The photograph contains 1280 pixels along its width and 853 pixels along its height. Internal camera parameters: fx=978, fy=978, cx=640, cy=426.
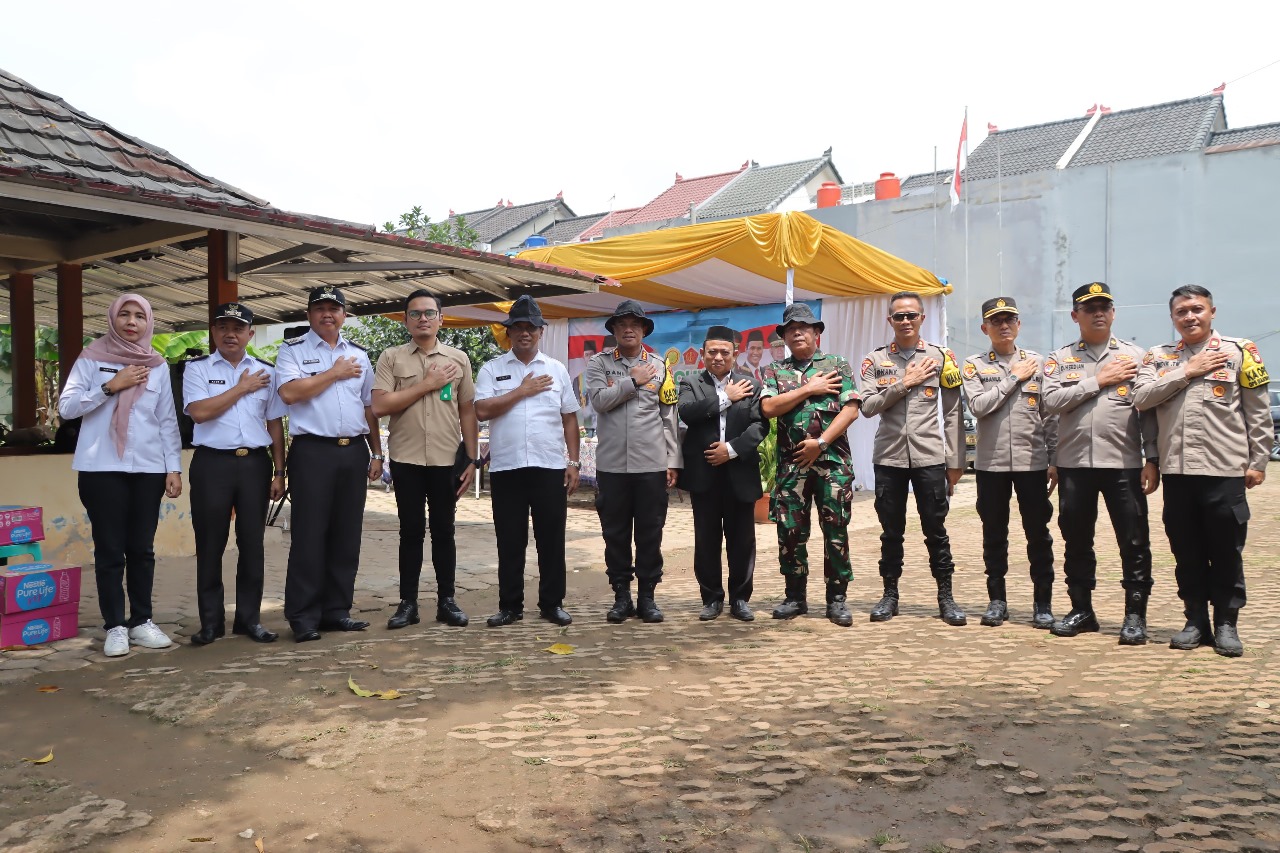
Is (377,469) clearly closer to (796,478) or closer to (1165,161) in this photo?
(796,478)

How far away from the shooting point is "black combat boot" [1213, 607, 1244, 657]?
4328 millimetres

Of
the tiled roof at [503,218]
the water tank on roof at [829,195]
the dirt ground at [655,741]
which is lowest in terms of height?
the dirt ground at [655,741]

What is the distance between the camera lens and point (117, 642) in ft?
14.7

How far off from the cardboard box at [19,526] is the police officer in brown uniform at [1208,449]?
18.0 feet

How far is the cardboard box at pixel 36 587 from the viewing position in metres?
4.60

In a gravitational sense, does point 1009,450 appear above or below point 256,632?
above

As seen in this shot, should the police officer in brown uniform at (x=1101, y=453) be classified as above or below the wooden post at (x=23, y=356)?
below

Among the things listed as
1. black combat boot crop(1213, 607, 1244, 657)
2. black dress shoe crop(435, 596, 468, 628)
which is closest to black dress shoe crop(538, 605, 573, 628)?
black dress shoe crop(435, 596, 468, 628)

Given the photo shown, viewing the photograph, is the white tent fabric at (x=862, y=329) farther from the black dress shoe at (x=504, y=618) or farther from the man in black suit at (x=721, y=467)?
the black dress shoe at (x=504, y=618)

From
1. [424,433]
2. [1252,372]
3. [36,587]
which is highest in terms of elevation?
[1252,372]

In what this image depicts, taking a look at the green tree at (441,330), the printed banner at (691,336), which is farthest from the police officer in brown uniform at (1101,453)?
the green tree at (441,330)

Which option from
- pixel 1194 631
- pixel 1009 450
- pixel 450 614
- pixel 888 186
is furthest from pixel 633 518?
pixel 888 186

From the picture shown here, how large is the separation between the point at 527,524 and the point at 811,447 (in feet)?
5.00

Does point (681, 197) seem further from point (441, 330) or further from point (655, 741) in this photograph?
point (655, 741)
